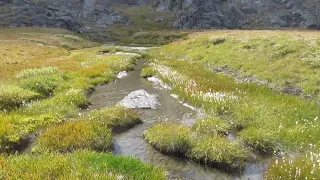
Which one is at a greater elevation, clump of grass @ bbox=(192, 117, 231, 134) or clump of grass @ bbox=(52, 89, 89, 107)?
clump of grass @ bbox=(192, 117, 231, 134)

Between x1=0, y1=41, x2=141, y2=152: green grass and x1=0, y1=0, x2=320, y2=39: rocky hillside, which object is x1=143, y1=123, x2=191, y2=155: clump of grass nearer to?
x1=0, y1=41, x2=141, y2=152: green grass

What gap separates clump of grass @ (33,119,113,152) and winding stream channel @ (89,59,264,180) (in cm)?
81

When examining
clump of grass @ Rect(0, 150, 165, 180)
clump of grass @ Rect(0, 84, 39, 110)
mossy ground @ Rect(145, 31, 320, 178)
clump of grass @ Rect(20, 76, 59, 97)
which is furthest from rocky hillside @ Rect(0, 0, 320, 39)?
clump of grass @ Rect(0, 150, 165, 180)

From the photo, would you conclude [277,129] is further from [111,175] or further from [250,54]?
[250,54]

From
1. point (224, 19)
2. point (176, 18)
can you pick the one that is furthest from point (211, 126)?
point (176, 18)

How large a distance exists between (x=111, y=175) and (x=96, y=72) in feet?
79.6

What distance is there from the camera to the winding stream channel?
11656mm

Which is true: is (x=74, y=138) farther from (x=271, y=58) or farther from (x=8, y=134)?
(x=271, y=58)

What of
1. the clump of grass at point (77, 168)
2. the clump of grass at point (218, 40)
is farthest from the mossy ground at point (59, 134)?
the clump of grass at point (218, 40)

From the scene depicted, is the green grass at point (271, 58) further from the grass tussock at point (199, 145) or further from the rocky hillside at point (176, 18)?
the rocky hillside at point (176, 18)

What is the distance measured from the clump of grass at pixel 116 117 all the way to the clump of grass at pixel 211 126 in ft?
12.3

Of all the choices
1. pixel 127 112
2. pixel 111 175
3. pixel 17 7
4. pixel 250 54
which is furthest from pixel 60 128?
pixel 17 7

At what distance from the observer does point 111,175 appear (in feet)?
30.7

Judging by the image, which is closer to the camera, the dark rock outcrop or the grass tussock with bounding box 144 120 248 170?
the grass tussock with bounding box 144 120 248 170
